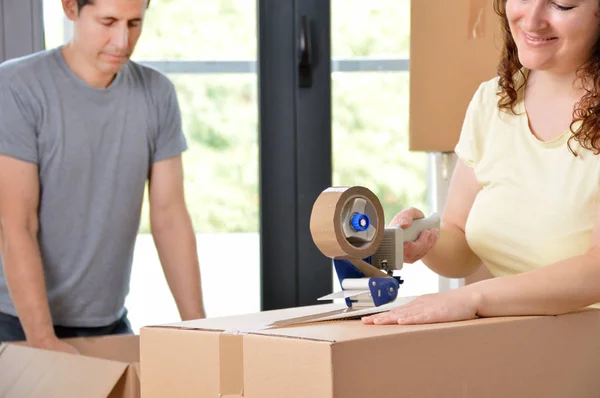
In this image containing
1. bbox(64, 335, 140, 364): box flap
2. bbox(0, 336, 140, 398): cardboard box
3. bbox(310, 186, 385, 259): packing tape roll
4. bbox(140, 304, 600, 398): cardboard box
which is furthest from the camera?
bbox(64, 335, 140, 364): box flap

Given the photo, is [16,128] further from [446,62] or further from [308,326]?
[308,326]

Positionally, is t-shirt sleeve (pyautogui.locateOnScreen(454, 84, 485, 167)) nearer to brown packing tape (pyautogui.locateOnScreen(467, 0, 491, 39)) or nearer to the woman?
the woman

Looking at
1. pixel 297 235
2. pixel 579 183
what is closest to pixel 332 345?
pixel 579 183

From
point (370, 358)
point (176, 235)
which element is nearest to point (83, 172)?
point (176, 235)

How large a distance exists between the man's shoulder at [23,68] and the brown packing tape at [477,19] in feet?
2.98

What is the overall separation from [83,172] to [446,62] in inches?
31.7

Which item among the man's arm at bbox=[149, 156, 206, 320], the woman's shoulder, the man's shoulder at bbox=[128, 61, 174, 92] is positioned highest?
the man's shoulder at bbox=[128, 61, 174, 92]

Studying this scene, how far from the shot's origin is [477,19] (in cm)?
178

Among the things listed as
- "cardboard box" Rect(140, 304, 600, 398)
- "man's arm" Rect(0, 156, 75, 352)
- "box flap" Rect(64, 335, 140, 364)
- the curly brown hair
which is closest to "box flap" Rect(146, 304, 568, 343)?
"cardboard box" Rect(140, 304, 600, 398)

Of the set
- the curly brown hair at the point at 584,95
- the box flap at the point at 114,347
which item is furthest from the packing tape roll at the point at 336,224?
the box flap at the point at 114,347

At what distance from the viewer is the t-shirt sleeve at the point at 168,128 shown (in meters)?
1.99

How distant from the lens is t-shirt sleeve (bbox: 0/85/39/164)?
179 cm

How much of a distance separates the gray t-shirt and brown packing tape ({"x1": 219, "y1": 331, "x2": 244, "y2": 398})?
3.15 feet

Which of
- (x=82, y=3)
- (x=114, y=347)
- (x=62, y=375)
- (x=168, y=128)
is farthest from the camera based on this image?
(x=168, y=128)
